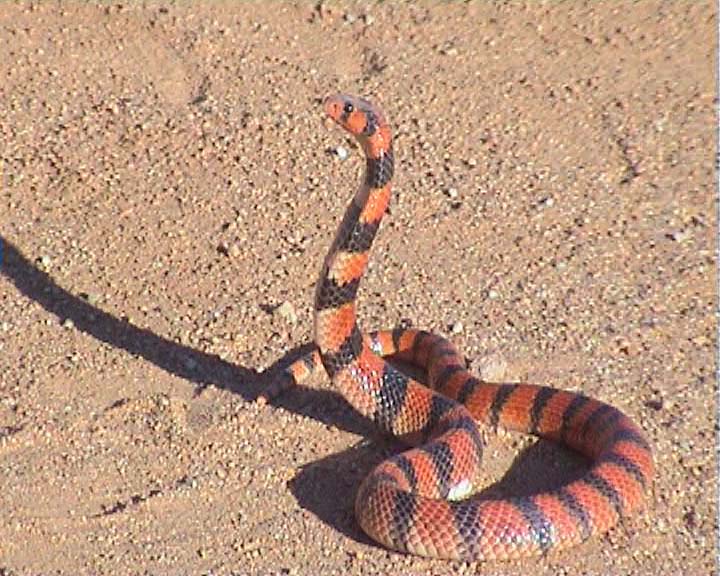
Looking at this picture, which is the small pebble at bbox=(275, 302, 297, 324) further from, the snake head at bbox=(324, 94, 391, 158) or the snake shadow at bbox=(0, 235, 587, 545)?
the snake head at bbox=(324, 94, 391, 158)

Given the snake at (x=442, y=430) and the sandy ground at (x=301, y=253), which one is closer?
the snake at (x=442, y=430)

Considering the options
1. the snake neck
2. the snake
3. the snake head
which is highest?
the snake head

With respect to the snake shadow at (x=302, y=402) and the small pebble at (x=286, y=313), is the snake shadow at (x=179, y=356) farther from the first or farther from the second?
the small pebble at (x=286, y=313)

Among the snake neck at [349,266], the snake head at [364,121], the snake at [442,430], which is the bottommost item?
the snake at [442,430]

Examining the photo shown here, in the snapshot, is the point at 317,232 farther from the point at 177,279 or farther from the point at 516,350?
the point at 516,350

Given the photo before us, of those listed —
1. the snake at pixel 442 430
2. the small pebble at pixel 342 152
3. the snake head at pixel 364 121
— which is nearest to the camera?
the snake at pixel 442 430

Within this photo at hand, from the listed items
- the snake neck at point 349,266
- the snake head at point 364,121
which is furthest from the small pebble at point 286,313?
the snake head at point 364,121

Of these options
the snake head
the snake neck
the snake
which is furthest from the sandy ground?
the snake head
